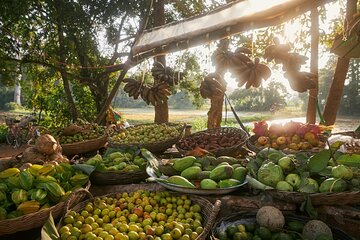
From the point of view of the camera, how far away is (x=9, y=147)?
38.1 feet

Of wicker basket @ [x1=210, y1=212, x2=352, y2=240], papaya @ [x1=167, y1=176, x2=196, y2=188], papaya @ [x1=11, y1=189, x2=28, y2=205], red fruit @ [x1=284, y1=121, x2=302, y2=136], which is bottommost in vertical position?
wicker basket @ [x1=210, y1=212, x2=352, y2=240]

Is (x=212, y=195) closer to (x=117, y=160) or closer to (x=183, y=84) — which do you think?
(x=117, y=160)

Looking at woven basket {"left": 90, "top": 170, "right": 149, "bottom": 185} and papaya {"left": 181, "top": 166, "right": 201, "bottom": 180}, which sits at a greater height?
papaya {"left": 181, "top": 166, "right": 201, "bottom": 180}

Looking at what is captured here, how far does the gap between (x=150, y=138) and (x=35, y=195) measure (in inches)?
95.2

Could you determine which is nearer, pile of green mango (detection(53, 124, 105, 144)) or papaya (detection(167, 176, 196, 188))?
papaya (detection(167, 176, 196, 188))

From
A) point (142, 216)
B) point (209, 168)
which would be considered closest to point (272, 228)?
point (209, 168)

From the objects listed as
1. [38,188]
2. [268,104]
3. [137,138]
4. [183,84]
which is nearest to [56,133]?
[137,138]

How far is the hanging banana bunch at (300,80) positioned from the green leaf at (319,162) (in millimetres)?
543

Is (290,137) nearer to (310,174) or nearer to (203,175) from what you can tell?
(310,174)

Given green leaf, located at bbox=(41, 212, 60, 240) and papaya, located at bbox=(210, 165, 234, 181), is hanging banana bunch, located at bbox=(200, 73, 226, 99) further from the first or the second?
green leaf, located at bbox=(41, 212, 60, 240)

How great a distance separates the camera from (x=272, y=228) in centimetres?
196

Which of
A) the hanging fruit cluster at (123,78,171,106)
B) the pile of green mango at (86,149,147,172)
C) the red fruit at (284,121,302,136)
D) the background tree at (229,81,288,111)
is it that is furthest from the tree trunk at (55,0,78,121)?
the background tree at (229,81,288,111)

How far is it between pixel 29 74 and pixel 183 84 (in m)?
5.90

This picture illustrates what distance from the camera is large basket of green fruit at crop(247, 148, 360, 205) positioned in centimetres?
207
